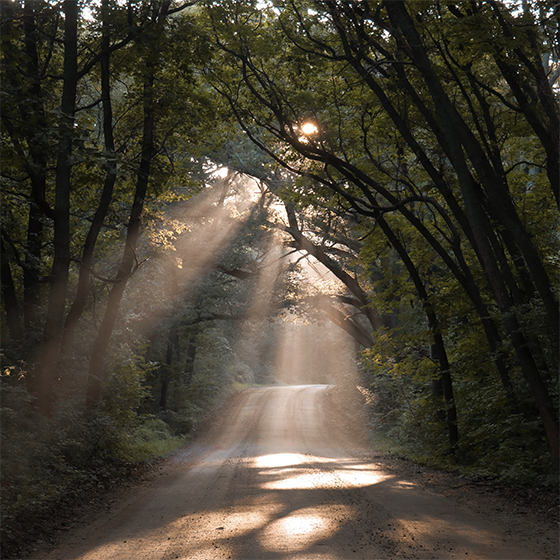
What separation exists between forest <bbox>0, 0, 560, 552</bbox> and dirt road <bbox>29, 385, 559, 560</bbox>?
4.47 feet

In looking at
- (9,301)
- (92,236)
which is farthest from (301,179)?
(9,301)

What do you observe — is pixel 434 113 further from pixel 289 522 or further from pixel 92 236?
pixel 289 522

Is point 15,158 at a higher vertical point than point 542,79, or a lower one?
lower

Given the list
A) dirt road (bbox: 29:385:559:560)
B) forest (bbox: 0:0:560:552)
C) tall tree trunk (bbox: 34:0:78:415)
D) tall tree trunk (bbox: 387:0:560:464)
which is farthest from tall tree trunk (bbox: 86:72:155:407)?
tall tree trunk (bbox: 387:0:560:464)

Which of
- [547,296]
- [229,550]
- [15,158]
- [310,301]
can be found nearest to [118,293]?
[15,158]

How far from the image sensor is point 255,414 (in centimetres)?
2908

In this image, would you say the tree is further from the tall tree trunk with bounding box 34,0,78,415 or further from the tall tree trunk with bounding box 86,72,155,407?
the tall tree trunk with bounding box 34,0,78,415

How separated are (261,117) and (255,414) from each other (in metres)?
19.7

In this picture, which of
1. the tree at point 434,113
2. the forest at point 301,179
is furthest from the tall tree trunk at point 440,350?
the tree at point 434,113

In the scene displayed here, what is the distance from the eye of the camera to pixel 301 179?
550 inches

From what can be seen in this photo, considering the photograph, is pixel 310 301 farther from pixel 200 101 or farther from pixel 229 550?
pixel 229 550

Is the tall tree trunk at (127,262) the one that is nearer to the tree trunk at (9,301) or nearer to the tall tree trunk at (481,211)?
the tree trunk at (9,301)

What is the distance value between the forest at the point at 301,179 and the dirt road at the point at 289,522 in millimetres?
1364

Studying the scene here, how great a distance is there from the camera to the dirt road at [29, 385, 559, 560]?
17.9ft
